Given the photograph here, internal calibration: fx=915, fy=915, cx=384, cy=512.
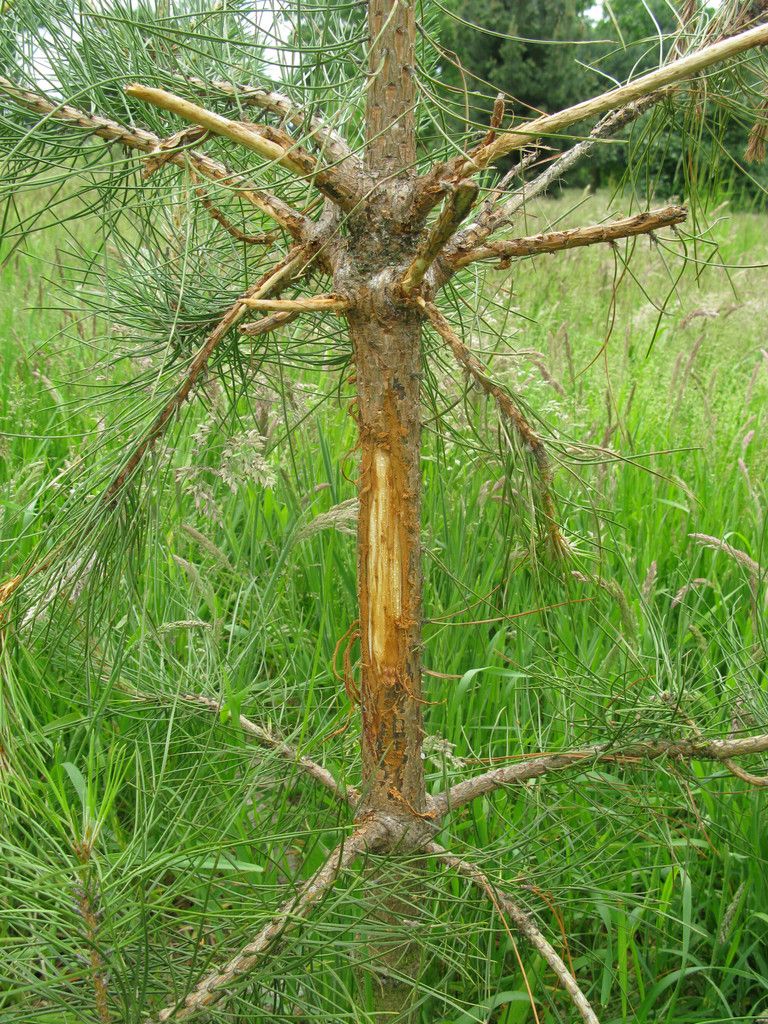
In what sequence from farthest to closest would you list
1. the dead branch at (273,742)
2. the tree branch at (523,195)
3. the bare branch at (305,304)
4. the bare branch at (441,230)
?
the dead branch at (273,742) → the tree branch at (523,195) → the bare branch at (305,304) → the bare branch at (441,230)

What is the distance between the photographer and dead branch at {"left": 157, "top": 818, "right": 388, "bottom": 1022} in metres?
0.74

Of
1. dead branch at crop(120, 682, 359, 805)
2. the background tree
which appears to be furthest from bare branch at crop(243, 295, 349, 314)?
dead branch at crop(120, 682, 359, 805)

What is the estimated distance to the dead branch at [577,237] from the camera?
0.77 meters

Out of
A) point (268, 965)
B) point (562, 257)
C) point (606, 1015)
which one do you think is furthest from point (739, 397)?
point (268, 965)

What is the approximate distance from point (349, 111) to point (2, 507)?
1.26m

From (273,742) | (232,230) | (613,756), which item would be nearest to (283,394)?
(232,230)

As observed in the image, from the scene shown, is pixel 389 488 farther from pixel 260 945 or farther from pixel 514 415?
pixel 260 945

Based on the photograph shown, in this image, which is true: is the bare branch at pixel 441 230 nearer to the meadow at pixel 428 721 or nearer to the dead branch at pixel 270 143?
the dead branch at pixel 270 143

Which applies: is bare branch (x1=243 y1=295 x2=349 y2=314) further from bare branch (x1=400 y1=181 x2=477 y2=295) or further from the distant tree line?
the distant tree line

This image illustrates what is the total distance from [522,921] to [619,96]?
77cm

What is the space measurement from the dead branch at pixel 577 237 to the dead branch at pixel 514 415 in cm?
7

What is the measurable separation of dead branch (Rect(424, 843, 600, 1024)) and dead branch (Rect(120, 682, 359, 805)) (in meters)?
0.13

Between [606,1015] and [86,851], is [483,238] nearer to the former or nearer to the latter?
[86,851]

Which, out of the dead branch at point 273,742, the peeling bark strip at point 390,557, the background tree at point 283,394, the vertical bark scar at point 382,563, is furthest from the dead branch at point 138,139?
the dead branch at point 273,742
